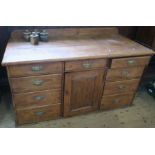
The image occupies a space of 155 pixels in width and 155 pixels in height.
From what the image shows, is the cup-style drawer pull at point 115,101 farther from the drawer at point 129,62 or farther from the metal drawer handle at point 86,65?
the metal drawer handle at point 86,65

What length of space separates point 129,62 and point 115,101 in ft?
1.69

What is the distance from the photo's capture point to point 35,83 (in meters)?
1.45

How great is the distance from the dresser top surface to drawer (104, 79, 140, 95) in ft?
1.11

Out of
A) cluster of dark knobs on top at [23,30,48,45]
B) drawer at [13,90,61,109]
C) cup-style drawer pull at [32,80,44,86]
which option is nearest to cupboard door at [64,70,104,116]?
drawer at [13,90,61,109]

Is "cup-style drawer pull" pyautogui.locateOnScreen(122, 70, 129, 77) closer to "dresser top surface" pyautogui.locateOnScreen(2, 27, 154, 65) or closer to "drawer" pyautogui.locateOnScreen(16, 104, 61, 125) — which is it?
"dresser top surface" pyautogui.locateOnScreen(2, 27, 154, 65)

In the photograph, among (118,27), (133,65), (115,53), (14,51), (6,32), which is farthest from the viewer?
(118,27)

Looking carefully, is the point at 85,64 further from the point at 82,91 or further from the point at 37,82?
the point at 37,82

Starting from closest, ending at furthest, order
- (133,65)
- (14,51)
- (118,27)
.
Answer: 1. (14,51)
2. (133,65)
3. (118,27)

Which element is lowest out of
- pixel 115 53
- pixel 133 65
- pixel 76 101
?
pixel 76 101

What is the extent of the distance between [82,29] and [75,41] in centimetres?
21

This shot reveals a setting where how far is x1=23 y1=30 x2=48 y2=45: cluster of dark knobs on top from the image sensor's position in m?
1.57
